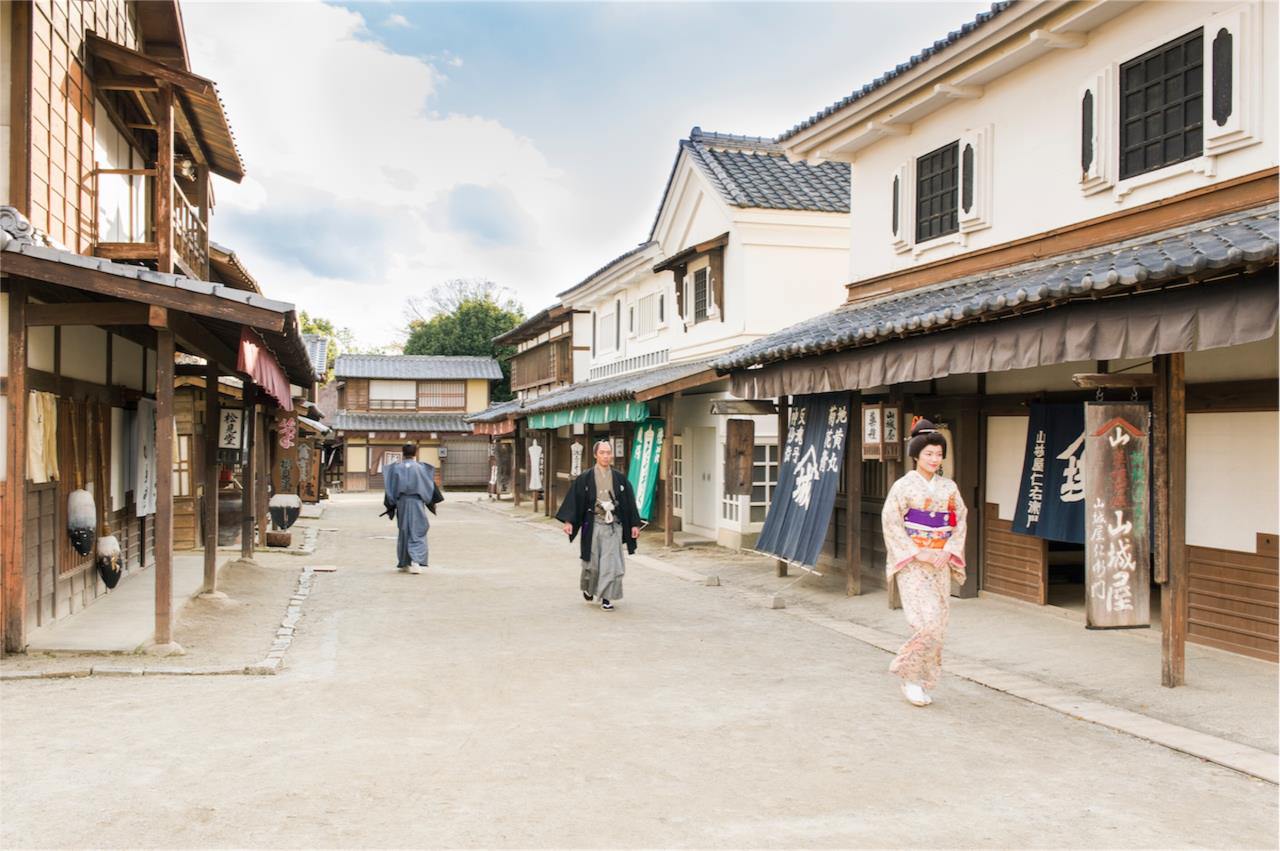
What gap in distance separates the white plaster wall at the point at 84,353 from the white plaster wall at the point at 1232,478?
1035cm

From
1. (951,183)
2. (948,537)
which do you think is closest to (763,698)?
(948,537)

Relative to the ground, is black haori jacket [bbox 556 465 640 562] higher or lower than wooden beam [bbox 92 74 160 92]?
lower

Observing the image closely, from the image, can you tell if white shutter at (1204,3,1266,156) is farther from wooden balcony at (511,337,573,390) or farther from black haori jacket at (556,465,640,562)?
wooden balcony at (511,337,573,390)

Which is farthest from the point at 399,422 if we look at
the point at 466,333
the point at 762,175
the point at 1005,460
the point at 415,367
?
the point at 1005,460

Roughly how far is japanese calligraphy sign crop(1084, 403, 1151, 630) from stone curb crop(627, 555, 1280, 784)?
2.24 ft

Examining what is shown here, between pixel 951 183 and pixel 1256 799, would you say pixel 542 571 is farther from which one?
pixel 1256 799

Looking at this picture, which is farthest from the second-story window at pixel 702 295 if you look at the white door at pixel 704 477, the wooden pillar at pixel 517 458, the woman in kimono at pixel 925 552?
the wooden pillar at pixel 517 458

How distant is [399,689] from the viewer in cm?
741

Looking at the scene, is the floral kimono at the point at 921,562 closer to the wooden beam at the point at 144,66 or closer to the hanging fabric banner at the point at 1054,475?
the hanging fabric banner at the point at 1054,475

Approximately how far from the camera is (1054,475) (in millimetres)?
9969

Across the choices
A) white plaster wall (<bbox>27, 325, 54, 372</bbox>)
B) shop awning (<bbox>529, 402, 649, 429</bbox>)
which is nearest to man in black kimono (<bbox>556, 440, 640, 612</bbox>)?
white plaster wall (<bbox>27, 325, 54, 372</bbox>)

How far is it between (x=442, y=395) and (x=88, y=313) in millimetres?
42514

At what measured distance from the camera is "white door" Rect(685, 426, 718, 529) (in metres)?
19.7

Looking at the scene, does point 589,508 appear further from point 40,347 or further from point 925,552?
point 40,347
